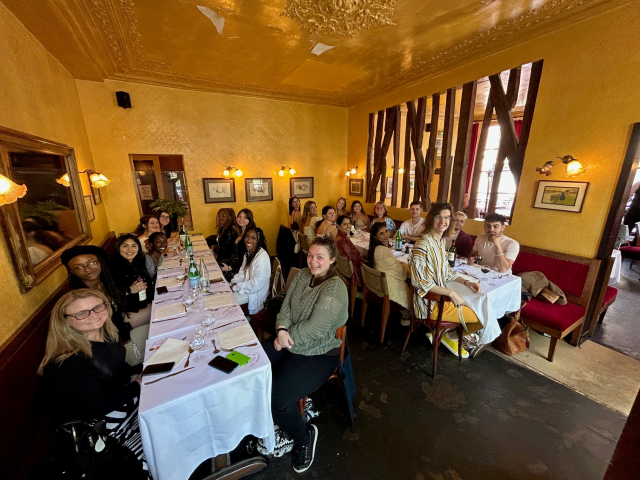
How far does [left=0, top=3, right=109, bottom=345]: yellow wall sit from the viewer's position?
Result: 178cm

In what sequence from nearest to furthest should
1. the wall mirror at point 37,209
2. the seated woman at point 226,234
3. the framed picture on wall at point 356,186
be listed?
1. the wall mirror at point 37,209
2. the seated woman at point 226,234
3. the framed picture on wall at point 356,186

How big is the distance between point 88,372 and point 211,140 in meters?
5.48

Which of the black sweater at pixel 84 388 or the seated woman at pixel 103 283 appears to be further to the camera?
the seated woman at pixel 103 283

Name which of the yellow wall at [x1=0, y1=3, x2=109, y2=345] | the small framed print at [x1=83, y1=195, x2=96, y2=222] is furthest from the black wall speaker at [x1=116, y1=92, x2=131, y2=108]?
the small framed print at [x1=83, y1=195, x2=96, y2=222]

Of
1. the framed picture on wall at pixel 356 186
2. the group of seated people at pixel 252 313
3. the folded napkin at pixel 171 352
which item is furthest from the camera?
the framed picture on wall at pixel 356 186

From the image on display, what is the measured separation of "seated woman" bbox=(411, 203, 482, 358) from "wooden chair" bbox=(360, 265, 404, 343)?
0.36 metres

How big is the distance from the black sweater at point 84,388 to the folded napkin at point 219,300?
74 cm

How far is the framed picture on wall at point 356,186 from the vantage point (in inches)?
290

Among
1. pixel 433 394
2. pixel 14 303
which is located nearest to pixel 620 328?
pixel 433 394

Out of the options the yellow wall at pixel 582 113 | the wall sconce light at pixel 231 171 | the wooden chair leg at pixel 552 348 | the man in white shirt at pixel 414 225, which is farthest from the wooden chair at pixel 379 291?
the wall sconce light at pixel 231 171

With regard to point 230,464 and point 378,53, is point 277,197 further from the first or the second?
point 230,464

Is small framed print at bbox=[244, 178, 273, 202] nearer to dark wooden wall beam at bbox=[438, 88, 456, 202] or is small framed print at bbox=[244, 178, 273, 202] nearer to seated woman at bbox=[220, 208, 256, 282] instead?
seated woman at bbox=[220, 208, 256, 282]

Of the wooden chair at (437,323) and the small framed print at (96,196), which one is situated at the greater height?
the small framed print at (96,196)

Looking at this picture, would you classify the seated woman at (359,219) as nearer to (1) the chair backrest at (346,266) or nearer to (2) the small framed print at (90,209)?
(1) the chair backrest at (346,266)
